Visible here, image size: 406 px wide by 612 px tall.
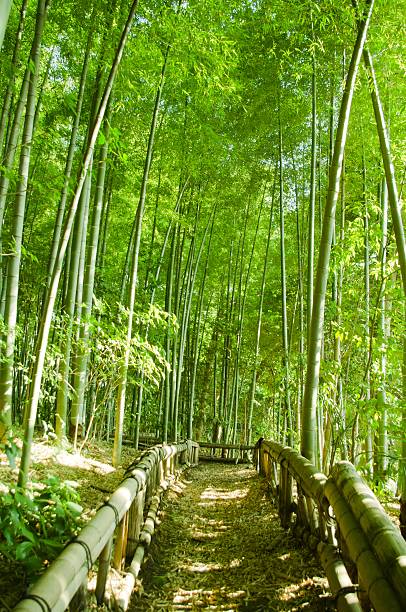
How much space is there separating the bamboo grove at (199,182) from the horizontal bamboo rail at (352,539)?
41 cm

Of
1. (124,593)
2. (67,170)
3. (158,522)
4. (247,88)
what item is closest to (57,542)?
(124,593)

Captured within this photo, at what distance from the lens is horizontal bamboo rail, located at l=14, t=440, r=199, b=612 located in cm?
111

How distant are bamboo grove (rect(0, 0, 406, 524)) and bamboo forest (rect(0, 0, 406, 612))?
26mm

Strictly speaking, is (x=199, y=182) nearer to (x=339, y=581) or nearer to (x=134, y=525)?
(x=134, y=525)

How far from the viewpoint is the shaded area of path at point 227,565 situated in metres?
2.04

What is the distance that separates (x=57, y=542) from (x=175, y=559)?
1272 millimetres

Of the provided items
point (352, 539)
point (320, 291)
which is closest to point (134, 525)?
point (352, 539)

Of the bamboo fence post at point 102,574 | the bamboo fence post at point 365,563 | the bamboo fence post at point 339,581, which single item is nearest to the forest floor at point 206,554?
the bamboo fence post at point 339,581

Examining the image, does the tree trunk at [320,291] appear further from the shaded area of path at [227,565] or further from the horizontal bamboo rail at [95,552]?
the horizontal bamboo rail at [95,552]

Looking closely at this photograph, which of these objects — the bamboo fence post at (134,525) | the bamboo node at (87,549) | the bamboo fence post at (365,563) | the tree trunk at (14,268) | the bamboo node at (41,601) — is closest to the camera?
the bamboo node at (41,601)

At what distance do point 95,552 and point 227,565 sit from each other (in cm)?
139

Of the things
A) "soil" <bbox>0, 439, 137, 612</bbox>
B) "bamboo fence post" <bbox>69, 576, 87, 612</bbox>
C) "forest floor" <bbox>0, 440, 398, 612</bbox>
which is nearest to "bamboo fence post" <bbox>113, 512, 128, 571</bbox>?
"forest floor" <bbox>0, 440, 398, 612</bbox>

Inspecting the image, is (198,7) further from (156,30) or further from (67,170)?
(67,170)

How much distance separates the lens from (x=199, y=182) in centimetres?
772
